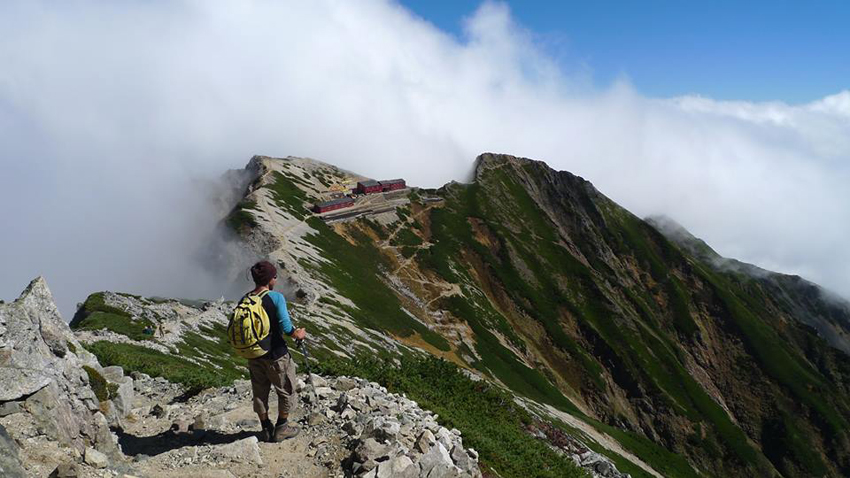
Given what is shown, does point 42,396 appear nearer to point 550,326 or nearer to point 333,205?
point 333,205

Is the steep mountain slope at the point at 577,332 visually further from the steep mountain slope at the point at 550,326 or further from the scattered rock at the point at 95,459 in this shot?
the scattered rock at the point at 95,459

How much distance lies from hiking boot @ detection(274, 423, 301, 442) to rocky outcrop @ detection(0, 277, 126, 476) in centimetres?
385

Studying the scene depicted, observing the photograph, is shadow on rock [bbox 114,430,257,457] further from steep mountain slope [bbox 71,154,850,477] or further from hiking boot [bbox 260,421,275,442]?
steep mountain slope [bbox 71,154,850,477]

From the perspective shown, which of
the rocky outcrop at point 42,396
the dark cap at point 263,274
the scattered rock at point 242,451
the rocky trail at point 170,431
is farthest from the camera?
the dark cap at point 263,274

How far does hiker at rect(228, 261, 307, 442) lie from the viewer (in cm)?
1235

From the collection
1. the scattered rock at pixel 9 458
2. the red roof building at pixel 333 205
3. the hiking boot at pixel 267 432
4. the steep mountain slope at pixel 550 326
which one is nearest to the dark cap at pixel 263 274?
the hiking boot at pixel 267 432

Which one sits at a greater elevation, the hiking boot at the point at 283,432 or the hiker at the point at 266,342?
the hiker at the point at 266,342

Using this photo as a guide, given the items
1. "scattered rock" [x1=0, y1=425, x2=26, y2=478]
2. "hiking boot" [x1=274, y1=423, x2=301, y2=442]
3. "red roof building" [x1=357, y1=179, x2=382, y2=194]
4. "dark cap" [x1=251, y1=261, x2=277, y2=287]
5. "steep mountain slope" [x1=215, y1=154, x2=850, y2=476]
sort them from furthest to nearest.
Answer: "red roof building" [x1=357, y1=179, x2=382, y2=194], "steep mountain slope" [x1=215, y1=154, x2=850, y2=476], "hiking boot" [x1=274, y1=423, x2=301, y2=442], "dark cap" [x1=251, y1=261, x2=277, y2=287], "scattered rock" [x1=0, y1=425, x2=26, y2=478]

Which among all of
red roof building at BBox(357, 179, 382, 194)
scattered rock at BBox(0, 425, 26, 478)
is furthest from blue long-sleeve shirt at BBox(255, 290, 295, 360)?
red roof building at BBox(357, 179, 382, 194)

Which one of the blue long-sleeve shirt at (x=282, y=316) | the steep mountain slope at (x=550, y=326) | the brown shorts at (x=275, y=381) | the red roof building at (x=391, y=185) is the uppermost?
the red roof building at (x=391, y=185)

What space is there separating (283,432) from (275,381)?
57.7 inches

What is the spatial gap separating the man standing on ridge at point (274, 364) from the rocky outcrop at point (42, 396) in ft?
12.2

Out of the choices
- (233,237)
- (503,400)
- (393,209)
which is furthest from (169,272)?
(503,400)

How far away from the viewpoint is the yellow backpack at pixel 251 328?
1227 centimetres
